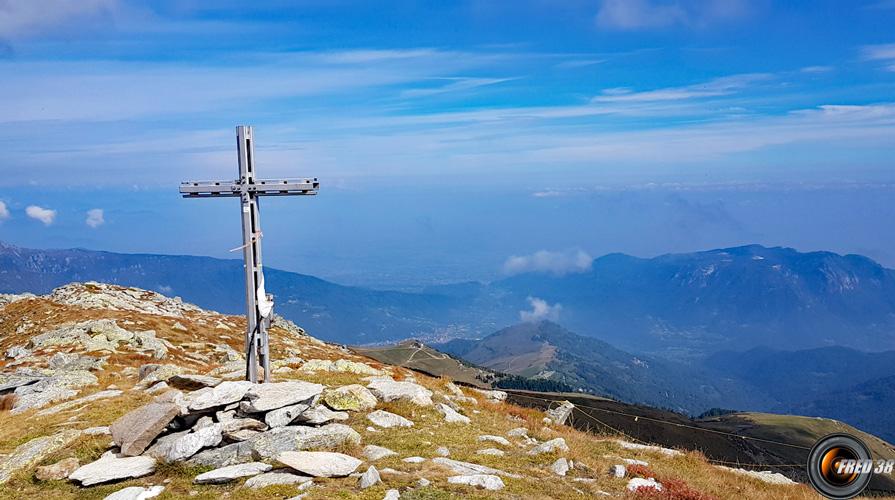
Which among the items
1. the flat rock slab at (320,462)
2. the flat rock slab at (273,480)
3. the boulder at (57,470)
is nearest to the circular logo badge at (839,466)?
the flat rock slab at (320,462)

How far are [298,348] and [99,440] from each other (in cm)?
3768

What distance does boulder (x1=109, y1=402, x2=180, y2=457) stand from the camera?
51.7ft

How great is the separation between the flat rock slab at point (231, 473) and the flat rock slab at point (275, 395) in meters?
2.59

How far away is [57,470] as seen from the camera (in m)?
15.1

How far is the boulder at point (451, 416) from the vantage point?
67.2ft

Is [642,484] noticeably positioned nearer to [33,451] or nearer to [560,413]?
[560,413]

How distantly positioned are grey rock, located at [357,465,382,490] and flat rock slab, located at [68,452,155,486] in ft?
18.5

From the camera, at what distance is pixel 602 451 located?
65.3ft

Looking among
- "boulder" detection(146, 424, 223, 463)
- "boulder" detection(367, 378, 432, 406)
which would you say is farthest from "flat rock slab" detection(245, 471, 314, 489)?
"boulder" detection(367, 378, 432, 406)

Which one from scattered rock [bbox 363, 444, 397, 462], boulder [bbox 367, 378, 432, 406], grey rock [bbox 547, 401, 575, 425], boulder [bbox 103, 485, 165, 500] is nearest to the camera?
boulder [bbox 103, 485, 165, 500]

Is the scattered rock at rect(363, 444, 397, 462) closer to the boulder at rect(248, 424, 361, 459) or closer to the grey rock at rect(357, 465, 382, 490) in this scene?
the boulder at rect(248, 424, 361, 459)

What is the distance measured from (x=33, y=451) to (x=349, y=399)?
8840 mm

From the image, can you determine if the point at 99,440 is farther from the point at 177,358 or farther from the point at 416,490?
the point at 177,358

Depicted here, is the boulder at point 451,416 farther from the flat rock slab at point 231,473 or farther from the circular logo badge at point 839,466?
the circular logo badge at point 839,466
